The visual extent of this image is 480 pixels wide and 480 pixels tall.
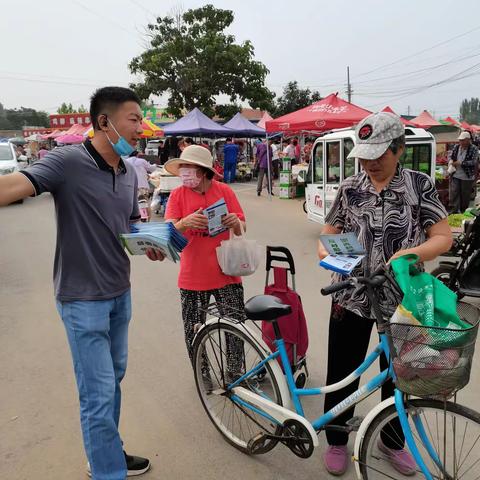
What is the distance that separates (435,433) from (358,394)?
35 centimetres

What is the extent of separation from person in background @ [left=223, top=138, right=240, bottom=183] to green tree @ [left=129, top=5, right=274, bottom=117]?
7497 mm

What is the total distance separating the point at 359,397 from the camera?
205cm

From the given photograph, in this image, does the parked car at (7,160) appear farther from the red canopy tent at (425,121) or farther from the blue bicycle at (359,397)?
the red canopy tent at (425,121)

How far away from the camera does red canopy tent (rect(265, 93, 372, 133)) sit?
10430 mm

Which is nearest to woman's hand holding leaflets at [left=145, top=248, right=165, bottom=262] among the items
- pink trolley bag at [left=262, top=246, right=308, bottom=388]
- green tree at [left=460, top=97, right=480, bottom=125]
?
pink trolley bag at [left=262, top=246, right=308, bottom=388]

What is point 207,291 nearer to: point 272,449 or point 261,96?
point 272,449

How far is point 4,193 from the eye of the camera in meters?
1.59

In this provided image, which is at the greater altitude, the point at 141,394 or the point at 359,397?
the point at 359,397

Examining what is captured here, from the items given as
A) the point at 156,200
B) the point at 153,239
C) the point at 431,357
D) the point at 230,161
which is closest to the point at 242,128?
the point at 230,161

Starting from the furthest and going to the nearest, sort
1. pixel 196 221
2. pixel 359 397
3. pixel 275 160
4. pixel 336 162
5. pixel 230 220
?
pixel 275 160 < pixel 336 162 < pixel 230 220 < pixel 196 221 < pixel 359 397

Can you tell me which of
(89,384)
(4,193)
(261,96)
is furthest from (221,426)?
(261,96)

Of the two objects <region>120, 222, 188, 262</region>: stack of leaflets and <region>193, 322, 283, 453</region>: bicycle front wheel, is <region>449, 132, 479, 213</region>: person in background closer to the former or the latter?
<region>193, 322, 283, 453</region>: bicycle front wheel

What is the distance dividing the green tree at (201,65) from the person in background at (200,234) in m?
23.0

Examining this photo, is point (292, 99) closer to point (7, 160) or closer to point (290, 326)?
point (7, 160)
